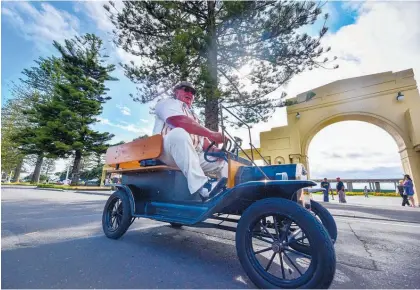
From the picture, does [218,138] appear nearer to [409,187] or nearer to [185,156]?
[185,156]

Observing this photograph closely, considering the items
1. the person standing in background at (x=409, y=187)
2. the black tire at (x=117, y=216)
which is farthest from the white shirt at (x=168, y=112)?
the person standing in background at (x=409, y=187)

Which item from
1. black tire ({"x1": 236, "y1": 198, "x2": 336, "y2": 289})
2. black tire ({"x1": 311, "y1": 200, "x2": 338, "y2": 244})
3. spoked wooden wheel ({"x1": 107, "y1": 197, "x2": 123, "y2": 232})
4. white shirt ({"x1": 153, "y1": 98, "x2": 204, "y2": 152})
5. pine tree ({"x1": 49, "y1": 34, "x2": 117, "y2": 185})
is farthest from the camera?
pine tree ({"x1": 49, "y1": 34, "x2": 117, "y2": 185})

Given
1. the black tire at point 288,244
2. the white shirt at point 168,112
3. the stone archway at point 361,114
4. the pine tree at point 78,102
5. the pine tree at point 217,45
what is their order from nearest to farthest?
the black tire at point 288,244, the white shirt at point 168,112, the pine tree at point 217,45, the stone archway at point 361,114, the pine tree at point 78,102

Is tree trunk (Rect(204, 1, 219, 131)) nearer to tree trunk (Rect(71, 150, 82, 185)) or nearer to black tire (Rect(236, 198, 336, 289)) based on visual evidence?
black tire (Rect(236, 198, 336, 289))

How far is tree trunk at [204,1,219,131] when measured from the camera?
7500 mm

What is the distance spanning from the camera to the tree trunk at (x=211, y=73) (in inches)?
295

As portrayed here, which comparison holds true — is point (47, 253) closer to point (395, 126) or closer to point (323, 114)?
point (323, 114)

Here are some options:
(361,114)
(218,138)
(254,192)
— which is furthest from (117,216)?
(361,114)

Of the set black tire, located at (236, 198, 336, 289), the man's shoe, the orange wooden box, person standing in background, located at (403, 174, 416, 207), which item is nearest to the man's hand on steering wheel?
the man's shoe

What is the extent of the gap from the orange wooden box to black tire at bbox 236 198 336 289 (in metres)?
1.20

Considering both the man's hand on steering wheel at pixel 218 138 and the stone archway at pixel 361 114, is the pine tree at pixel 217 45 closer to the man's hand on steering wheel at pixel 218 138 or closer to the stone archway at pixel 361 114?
the stone archway at pixel 361 114

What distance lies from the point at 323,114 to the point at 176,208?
12255 mm

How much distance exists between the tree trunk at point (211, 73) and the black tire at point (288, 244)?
6.29m

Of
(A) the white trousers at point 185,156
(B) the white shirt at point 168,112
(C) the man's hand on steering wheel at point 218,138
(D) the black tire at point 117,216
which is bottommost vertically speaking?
(D) the black tire at point 117,216
